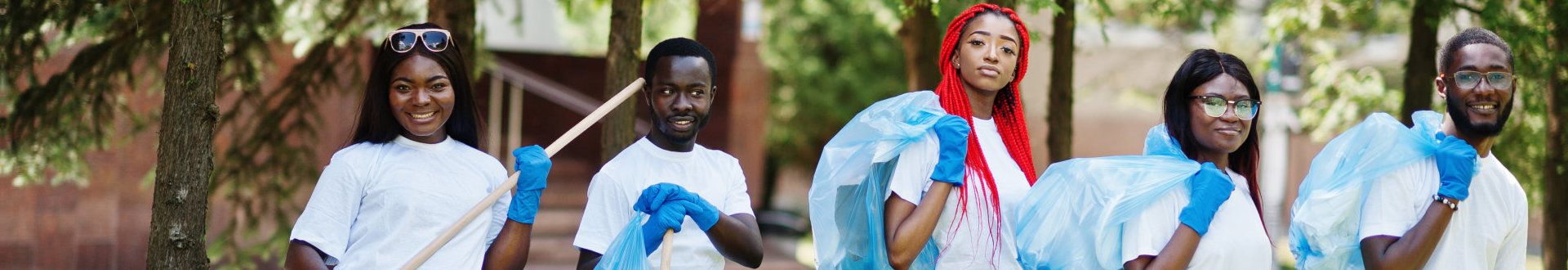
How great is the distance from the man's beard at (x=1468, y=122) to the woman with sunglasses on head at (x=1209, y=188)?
0.57 metres

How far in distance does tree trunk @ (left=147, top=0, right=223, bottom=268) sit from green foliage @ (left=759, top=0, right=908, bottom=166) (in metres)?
13.2

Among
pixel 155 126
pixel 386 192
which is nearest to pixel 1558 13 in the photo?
pixel 386 192

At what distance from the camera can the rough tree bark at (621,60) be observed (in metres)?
4.93

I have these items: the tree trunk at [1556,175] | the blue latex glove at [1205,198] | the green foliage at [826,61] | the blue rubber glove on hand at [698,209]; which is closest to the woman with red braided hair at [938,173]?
the blue rubber glove on hand at [698,209]

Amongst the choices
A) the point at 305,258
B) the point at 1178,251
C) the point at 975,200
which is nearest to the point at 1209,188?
the point at 1178,251

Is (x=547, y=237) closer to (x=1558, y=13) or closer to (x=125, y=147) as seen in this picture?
A: (x=125, y=147)

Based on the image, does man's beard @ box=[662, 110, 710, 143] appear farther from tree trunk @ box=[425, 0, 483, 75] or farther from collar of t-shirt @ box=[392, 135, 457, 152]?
tree trunk @ box=[425, 0, 483, 75]

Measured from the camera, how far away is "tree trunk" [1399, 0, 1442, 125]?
6.34m

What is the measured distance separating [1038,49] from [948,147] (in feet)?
19.9

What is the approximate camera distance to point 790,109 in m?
17.8

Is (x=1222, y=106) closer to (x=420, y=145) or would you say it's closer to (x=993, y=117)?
(x=993, y=117)

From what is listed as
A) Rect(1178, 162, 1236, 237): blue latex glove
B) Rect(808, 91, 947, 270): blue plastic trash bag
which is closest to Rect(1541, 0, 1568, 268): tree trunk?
Rect(1178, 162, 1236, 237): blue latex glove

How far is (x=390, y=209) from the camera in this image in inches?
118

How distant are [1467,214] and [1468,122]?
0.85 feet
